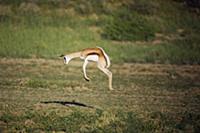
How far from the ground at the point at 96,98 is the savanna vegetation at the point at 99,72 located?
2cm

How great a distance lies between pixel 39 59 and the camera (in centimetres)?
2314

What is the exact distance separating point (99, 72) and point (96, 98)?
635cm

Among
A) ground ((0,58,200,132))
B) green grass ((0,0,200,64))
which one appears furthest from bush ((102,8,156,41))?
ground ((0,58,200,132))

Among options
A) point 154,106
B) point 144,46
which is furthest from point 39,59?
point 154,106

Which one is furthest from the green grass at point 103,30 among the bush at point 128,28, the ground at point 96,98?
the ground at point 96,98

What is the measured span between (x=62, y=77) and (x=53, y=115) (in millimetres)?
7156

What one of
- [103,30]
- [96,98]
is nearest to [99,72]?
[96,98]

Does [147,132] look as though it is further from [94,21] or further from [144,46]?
[94,21]

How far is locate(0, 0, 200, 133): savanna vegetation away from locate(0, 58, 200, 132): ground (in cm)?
2

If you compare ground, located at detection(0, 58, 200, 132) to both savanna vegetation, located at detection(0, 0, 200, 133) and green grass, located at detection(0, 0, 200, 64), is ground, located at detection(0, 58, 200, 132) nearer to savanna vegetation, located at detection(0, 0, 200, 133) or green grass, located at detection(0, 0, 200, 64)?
savanna vegetation, located at detection(0, 0, 200, 133)

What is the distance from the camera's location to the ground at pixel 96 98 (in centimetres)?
1138

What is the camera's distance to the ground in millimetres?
11375

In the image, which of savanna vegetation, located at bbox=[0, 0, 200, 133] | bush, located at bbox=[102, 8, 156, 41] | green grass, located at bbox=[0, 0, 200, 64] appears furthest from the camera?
bush, located at bbox=[102, 8, 156, 41]

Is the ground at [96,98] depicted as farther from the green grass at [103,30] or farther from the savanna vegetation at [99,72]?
the green grass at [103,30]
